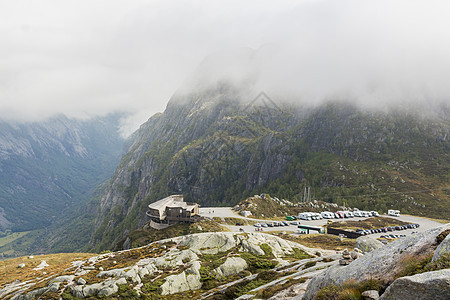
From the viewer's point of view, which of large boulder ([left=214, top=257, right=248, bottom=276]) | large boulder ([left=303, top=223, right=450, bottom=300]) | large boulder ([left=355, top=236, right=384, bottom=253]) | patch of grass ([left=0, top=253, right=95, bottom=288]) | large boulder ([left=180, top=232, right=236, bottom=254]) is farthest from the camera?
patch of grass ([left=0, top=253, right=95, bottom=288])

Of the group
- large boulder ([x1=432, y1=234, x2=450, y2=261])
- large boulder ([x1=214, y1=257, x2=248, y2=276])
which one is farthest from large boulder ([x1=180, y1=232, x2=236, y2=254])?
large boulder ([x1=432, y1=234, x2=450, y2=261])

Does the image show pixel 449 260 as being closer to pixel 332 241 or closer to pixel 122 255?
pixel 122 255

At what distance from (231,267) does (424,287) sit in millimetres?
44385

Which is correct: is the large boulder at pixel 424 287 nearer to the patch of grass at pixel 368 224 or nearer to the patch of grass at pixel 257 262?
the patch of grass at pixel 257 262

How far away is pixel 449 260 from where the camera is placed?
1152cm

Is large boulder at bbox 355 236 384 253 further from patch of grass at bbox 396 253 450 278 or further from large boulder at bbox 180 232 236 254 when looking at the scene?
large boulder at bbox 180 232 236 254

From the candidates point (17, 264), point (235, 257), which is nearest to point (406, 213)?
point (235, 257)

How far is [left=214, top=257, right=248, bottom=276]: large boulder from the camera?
1959 inches

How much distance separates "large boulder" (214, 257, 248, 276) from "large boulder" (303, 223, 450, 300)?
35204 millimetres

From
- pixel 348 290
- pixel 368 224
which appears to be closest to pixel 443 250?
pixel 348 290

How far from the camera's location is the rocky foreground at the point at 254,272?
43.1 feet

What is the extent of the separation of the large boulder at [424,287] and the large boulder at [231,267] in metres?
42.2

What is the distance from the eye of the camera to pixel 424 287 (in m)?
10.4

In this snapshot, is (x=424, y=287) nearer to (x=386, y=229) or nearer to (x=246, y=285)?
(x=246, y=285)
